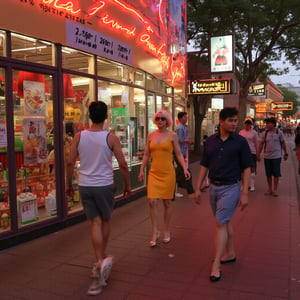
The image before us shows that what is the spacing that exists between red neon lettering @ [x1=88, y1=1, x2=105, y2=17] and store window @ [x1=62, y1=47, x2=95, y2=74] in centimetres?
72

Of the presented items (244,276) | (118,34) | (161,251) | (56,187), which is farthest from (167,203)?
(118,34)

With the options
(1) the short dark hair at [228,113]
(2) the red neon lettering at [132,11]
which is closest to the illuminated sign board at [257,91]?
(2) the red neon lettering at [132,11]

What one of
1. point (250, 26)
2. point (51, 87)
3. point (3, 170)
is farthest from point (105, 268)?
point (250, 26)

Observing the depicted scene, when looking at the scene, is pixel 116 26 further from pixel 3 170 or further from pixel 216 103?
pixel 216 103

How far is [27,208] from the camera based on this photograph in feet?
17.1

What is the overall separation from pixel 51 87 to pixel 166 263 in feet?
10.6

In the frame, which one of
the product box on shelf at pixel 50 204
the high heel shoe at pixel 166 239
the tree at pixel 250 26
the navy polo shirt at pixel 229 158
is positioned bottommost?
the high heel shoe at pixel 166 239

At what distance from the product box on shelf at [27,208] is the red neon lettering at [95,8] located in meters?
3.30

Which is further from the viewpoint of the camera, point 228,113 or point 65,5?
point 65,5

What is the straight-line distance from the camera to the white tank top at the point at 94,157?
3.51 meters

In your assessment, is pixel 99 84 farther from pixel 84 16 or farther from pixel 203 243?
pixel 203 243

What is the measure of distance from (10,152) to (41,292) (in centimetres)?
204

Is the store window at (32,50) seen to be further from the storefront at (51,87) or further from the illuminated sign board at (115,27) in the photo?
the illuminated sign board at (115,27)

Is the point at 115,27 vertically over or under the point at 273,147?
over
